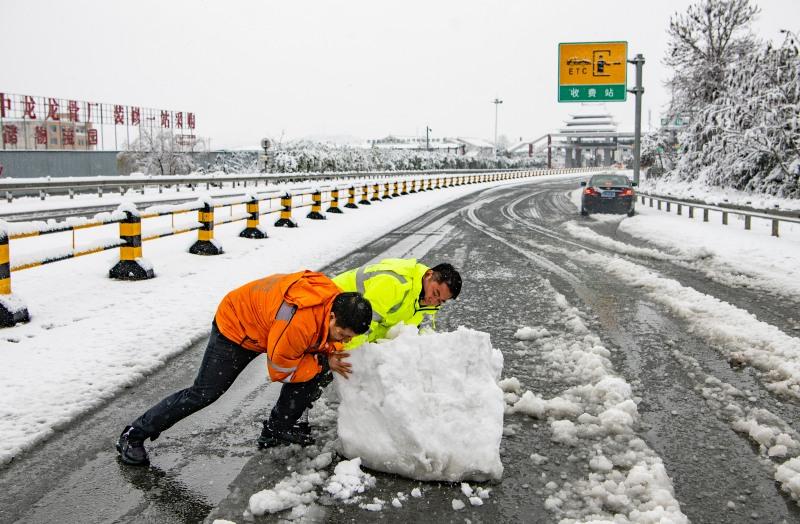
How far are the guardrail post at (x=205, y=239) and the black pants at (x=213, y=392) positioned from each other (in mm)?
7862

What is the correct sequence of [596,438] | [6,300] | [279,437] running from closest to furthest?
[279,437]
[596,438]
[6,300]

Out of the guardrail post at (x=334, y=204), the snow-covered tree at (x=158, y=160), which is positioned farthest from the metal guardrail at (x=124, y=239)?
the snow-covered tree at (x=158, y=160)

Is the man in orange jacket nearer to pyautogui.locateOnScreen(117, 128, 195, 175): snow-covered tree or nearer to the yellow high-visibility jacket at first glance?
the yellow high-visibility jacket

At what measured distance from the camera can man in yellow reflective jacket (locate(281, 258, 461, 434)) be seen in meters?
3.84

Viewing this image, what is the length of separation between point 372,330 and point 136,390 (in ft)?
6.29

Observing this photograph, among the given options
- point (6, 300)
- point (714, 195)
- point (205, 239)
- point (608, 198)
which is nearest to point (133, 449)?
point (6, 300)

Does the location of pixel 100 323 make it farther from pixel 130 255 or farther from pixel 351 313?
pixel 351 313

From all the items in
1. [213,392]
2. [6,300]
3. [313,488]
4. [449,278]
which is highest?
[449,278]

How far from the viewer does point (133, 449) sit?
3.58m

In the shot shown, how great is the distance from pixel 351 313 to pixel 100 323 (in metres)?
4.20

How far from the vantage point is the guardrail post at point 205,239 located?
11.2 metres

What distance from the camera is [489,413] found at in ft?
11.8

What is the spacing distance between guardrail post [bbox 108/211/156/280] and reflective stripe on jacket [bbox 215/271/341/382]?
566 centimetres

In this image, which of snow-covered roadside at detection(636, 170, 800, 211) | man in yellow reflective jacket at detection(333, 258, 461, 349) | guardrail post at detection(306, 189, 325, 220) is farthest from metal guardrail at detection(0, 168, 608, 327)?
snow-covered roadside at detection(636, 170, 800, 211)
